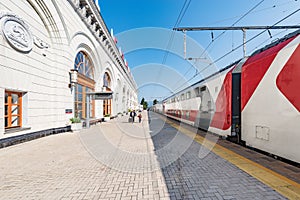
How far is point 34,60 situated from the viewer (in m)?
8.09

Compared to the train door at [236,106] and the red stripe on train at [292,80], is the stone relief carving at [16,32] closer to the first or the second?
the train door at [236,106]

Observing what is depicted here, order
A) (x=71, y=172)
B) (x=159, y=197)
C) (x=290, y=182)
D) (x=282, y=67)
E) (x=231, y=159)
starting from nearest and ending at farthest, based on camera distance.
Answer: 1. (x=159, y=197)
2. (x=290, y=182)
3. (x=282, y=67)
4. (x=71, y=172)
5. (x=231, y=159)

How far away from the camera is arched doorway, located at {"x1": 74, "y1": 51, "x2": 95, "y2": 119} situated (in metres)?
12.7

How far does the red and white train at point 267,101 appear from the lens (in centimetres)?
342

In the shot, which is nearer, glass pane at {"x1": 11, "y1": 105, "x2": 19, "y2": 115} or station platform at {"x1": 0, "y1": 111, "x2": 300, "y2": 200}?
station platform at {"x1": 0, "y1": 111, "x2": 300, "y2": 200}

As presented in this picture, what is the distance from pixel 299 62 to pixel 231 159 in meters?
3.02

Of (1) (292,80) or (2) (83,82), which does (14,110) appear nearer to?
(2) (83,82)

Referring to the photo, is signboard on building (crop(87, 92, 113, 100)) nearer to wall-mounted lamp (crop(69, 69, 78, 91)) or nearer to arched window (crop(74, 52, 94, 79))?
wall-mounted lamp (crop(69, 69, 78, 91))

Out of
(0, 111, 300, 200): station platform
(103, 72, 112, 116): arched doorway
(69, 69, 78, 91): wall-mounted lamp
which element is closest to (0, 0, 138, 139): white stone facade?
(69, 69, 78, 91): wall-mounted lamp

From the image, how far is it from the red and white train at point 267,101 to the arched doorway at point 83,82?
35.2 ft

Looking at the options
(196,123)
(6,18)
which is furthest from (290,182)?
(6,18)

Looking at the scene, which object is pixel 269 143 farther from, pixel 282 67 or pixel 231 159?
pixel 282 67

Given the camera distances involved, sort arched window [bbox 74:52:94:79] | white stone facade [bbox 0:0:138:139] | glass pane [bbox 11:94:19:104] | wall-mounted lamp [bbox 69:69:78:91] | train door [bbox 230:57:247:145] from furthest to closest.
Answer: arched window [bbox 74:52:94:79]
wall-mounted lamp [bbox 69:69:78:91]
glass pane [bbox 11:94:19:104]
white stone facade [bbox 0:0:138:139]
train door [bbox 230:57:247:145]

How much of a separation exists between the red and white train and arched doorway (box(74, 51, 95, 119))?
10.7 m
